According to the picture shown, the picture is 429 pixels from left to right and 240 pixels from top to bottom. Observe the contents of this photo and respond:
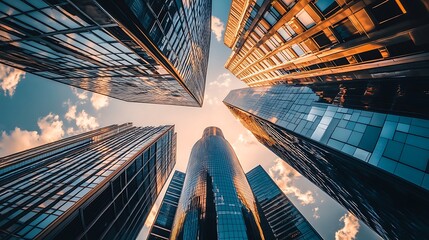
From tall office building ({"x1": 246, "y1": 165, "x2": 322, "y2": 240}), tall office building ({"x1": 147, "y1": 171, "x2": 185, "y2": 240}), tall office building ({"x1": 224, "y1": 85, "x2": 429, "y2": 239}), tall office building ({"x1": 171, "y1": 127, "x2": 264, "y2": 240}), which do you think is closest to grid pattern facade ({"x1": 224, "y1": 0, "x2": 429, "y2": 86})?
tall office building ({"x1": 224, "y1": 85, "x2": 429, "y2": 239})

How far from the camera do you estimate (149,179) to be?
5538cm

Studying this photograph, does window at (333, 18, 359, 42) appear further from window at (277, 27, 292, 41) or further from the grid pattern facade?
window at (277, 27, 292, 41)

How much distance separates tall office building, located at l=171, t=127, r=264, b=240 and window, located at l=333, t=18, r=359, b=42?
59897 mm

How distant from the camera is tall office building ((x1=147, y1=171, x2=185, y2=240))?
99.8m

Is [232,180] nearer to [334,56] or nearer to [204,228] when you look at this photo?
[204,228]

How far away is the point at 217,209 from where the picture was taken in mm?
69812

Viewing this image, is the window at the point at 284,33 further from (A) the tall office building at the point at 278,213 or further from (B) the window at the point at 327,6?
(A) the tall office building at the point at 278,213

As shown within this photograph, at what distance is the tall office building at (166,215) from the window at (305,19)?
110066mm

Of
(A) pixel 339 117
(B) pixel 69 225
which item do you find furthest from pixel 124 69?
(A) pixel 339 117

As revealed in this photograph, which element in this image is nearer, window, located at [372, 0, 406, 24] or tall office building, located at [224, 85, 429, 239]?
window, located at [372, 0, 406, 24]

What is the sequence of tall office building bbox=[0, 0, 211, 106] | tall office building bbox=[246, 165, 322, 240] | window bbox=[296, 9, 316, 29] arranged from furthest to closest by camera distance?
tall office building bbox=[246, 165, 322, 240] < window bbox=[296, 9, 316, 29] < tall office building bbox=[0, 0, 211, 106]

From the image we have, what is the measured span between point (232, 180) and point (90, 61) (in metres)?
80.5

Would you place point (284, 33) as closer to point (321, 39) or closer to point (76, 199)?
point (321, 39)

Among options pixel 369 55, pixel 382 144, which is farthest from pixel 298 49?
pixel 382 144
